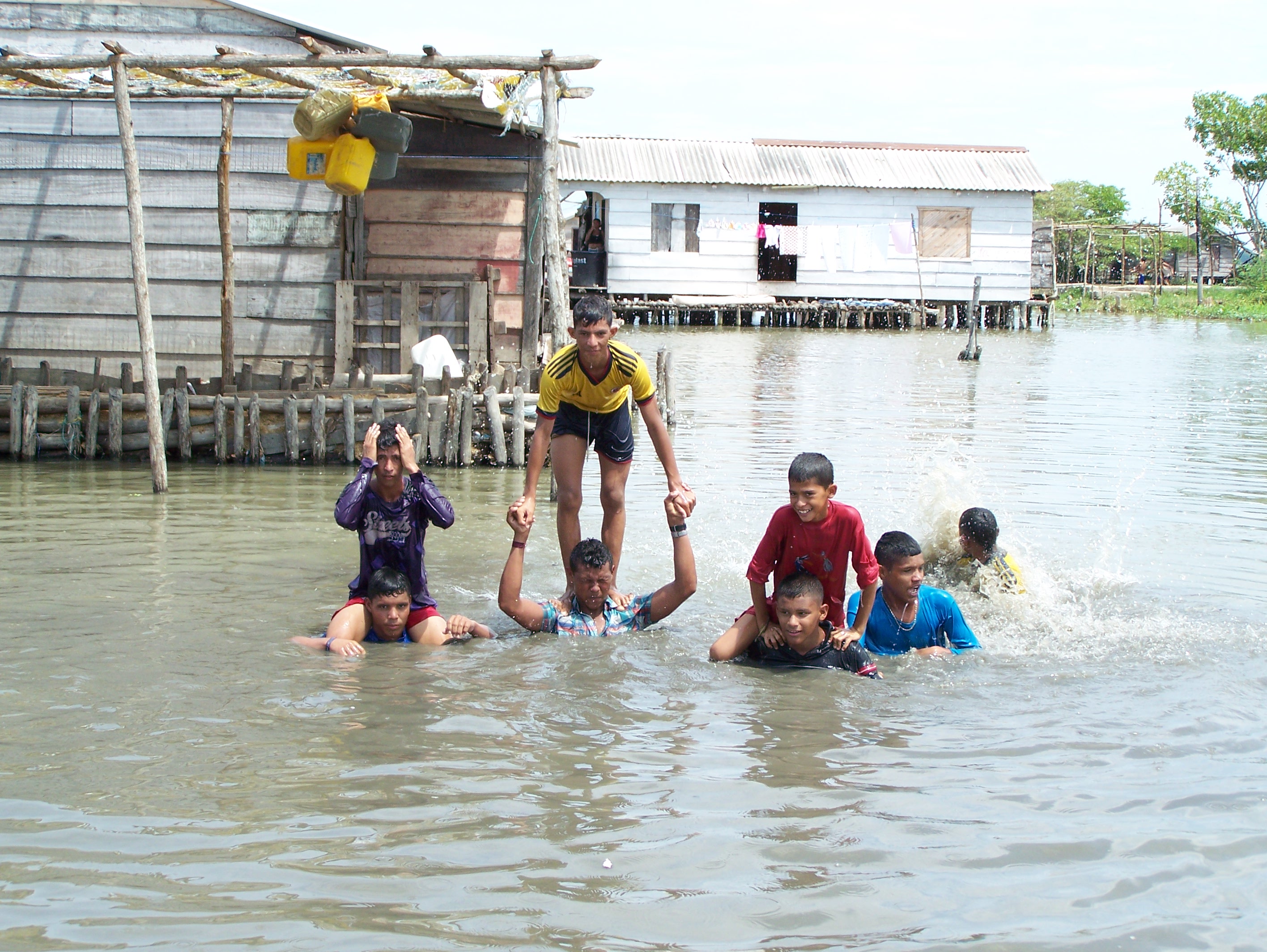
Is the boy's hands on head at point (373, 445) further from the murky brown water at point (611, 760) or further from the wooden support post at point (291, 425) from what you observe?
the wooden support post at point (291, 425)

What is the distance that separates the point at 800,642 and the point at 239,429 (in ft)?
23.8

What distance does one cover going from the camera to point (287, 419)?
36.9ft

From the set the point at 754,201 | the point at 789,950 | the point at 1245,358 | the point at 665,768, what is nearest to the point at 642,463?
the point at 665,768

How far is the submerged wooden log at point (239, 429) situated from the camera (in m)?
11.3

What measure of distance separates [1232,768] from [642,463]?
8259mm

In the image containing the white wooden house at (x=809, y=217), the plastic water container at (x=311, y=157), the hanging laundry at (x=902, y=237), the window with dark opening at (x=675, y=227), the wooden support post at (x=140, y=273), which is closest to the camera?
the wooden support post at (x=140, y=273)

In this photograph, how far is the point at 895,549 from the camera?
588 cm

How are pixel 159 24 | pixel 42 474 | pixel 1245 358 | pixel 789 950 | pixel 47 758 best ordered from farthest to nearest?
pixel 1245 358 < pixel 159 24 < pixel 42 474 < pixel 47 758 < pixel 789 950

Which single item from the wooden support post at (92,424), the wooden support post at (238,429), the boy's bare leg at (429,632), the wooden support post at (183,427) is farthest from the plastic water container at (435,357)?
the boy's bare leg at (429,632)

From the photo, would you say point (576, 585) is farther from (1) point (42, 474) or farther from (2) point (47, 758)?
(1) point (42, 474)

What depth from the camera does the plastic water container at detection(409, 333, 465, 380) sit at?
40.8 feet

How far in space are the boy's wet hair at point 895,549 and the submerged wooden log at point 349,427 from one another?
6501 mm

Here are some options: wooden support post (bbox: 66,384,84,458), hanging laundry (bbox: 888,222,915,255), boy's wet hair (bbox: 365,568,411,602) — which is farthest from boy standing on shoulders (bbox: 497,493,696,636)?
hanging laundry (bbox: 888,222,915,255)

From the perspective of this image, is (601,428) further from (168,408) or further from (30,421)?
(30,421)
